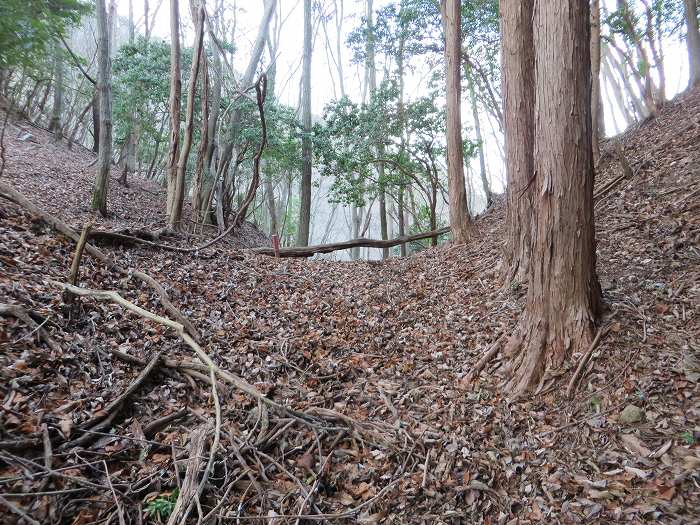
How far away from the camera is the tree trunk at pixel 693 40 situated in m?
9.96

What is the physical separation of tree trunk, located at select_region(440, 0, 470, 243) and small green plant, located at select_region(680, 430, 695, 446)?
5230 millimetres

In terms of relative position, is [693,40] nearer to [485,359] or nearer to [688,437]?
[485,359]

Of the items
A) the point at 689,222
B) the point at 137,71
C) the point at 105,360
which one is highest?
the point at 137,71

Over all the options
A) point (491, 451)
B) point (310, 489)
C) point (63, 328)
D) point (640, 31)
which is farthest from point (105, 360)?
point (640, 31)

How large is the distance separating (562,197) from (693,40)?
10.7 meters

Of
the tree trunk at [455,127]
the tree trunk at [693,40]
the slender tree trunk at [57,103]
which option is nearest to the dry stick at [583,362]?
the tree trunk at [455,127]

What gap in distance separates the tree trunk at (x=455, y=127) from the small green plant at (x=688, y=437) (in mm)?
5230

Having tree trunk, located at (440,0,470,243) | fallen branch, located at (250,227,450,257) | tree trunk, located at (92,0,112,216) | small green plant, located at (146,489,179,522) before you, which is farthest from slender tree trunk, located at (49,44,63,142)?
small green plant, located at (146,489,179,522)

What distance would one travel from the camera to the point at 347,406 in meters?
3.79

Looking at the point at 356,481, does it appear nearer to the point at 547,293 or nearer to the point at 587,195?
the point at 547,293

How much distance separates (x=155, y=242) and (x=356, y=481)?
4.96 m

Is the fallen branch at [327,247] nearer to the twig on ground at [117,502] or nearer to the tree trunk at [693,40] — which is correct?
the twig on ground at [117,502]

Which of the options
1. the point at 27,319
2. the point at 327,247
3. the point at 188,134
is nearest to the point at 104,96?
the point at 188,134

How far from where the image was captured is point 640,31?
11.1m
